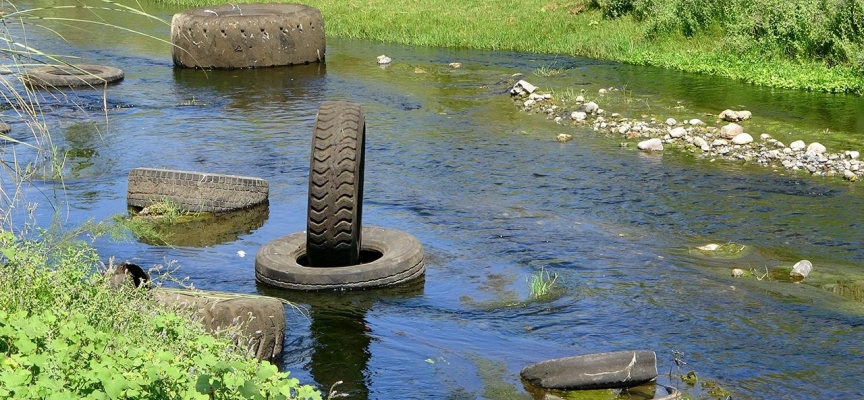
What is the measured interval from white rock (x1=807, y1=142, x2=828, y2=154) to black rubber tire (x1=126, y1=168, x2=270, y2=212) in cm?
632

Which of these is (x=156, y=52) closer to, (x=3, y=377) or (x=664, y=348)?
(x=664, y=348)

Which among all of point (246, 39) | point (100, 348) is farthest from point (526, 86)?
point (100, 348)

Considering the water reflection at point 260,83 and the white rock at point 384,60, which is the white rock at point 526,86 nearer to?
the water reflection at point 260,83

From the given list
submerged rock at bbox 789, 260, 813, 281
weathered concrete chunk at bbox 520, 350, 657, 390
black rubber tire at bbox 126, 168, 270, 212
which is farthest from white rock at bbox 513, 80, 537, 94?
weathered concrete chunk at bbox 520, 350, 657, 390

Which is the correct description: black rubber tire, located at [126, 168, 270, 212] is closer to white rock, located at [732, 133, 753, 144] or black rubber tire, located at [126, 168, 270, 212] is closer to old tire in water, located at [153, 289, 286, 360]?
old tire in water, located at [153, 289, 286, 360]

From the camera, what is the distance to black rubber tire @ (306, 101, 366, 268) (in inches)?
312

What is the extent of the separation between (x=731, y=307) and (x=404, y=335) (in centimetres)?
235

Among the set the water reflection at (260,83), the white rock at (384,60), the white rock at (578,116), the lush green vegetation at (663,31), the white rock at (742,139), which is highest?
the lush green vegetation at (663,31)

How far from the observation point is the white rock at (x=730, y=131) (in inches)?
523

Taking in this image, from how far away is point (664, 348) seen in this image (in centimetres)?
702

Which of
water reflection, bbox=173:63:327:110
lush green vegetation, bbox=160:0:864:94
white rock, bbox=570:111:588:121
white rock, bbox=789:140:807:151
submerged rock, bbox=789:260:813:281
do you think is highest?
lush green vegetation, bbox=160:0:864:94

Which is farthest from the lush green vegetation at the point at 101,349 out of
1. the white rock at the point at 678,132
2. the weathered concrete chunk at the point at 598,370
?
the white rock at the point at 678,132

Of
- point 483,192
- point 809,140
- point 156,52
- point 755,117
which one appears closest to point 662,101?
point 755,117

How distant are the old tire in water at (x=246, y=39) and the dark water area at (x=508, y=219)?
0.60 m
